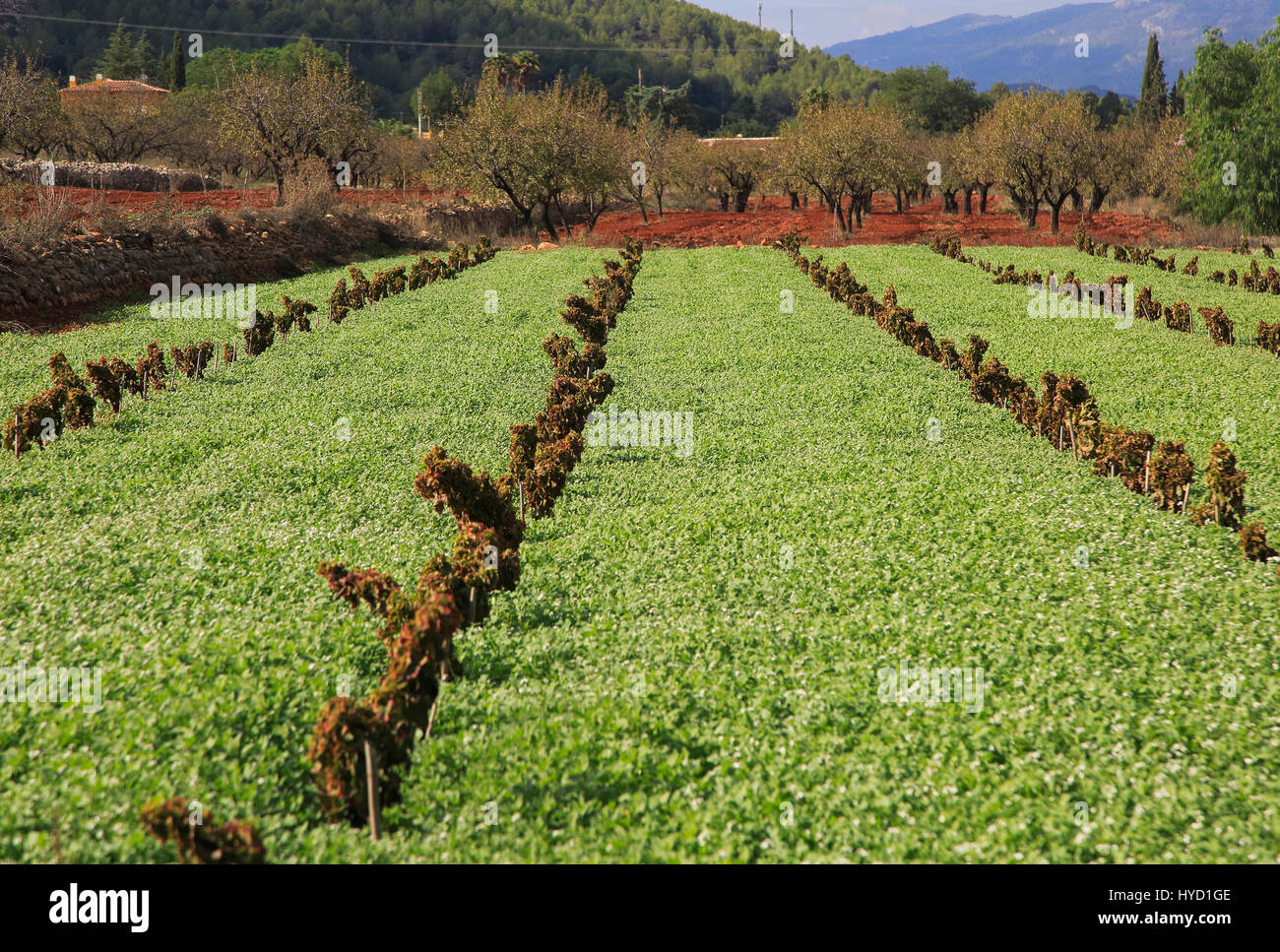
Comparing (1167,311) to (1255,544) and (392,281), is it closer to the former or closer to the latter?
(1255,544)

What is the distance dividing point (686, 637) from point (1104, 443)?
28.1 ft

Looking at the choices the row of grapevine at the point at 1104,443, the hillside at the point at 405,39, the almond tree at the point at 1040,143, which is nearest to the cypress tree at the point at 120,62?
the hillside at the point at 405,39

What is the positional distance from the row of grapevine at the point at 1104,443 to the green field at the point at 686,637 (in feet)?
1.29

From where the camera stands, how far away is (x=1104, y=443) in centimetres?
1328

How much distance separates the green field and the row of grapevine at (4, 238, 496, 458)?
494mm

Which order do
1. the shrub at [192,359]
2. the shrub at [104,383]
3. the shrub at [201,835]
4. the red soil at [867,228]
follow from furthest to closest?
1. the red soil at [867,228]
2. the shrub at [192,359]
3. the shrub at [104,383]
4. the shrub at [201,835]

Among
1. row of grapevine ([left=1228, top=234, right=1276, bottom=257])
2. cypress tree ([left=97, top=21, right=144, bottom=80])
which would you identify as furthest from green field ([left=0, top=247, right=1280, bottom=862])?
cypress tree ([left=97, top=21, right=144, bottom=80])

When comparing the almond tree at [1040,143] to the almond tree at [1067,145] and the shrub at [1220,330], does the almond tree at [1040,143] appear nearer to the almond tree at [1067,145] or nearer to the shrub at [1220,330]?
the almond tree at [1067,145]

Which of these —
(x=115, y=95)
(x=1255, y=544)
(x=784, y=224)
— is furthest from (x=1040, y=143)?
(x=115, y=95)

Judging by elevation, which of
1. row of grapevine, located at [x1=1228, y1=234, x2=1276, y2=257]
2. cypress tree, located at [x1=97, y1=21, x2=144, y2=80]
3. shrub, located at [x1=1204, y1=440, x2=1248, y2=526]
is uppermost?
cypress tree, located at [x1=97, y1=21, x2=144, y2=80]

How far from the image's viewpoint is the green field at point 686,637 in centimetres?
582

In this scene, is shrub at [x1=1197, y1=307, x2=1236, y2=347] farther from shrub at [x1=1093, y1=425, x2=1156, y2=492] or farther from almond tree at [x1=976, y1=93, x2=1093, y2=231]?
almond tree at [x1=976, y1=93, x2=1093, y2=231]

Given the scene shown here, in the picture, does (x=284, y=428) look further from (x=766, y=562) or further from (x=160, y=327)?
(x=160, y=327)

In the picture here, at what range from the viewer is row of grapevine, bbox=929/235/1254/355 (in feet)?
72.0
